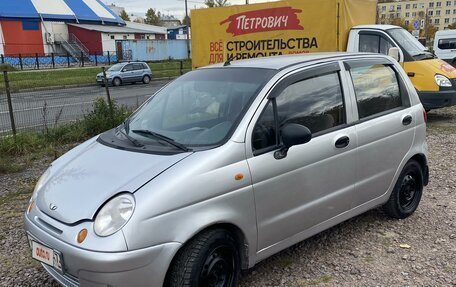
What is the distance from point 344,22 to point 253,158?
7730mm

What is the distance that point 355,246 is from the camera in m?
4.09

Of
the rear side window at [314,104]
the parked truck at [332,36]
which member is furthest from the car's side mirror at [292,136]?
the parked truck at [332,36]

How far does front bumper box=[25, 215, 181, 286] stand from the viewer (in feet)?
8.32

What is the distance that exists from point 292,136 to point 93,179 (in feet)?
4.59

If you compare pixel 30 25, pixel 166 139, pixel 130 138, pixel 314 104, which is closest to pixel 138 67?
pixel 30 25

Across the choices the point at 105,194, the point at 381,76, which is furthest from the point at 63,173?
the point at 381,76

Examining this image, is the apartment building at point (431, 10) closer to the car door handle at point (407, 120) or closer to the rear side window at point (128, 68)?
the rear side window at point (128, 68)

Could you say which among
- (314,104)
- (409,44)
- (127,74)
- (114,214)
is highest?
(409,44)

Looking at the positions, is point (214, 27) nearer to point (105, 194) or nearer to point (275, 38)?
point (275, 38)

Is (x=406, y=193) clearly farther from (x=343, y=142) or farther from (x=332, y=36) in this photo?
(x=332, y=36)

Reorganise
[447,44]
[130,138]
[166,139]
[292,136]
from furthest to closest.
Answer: [447,44] → [130,138] → [166,139] → [292,136]

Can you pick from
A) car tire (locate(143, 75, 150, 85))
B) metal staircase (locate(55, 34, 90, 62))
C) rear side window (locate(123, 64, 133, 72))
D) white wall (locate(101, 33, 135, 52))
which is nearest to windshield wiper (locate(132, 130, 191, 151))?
rear side window (locate(123, 64, 133, 72))

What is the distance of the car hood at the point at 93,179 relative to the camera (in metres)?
2.78

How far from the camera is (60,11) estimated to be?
47000 mm
